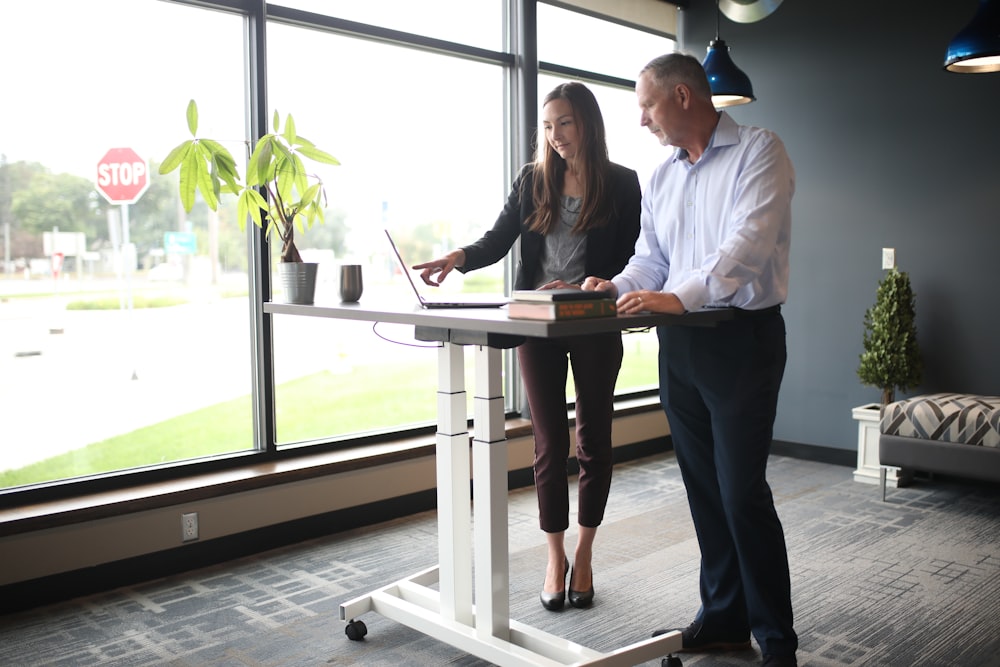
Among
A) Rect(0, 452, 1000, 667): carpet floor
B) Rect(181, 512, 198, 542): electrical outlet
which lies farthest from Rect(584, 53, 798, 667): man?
Rect(181, 512, 198, 542): electrical outlet

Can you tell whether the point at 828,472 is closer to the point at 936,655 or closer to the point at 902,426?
the point at 902,426

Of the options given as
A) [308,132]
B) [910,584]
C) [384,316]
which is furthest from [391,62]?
[910,584]

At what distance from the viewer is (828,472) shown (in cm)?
495

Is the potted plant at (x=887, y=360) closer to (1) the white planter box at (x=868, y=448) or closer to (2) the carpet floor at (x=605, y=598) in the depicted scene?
(1) the white planter box at (x=868, y=448)

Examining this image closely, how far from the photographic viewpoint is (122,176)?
11.1ft

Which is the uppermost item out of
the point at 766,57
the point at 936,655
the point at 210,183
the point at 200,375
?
the point at 766,57

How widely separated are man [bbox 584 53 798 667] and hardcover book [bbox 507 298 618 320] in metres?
0.32

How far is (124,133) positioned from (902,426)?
371 centimetres

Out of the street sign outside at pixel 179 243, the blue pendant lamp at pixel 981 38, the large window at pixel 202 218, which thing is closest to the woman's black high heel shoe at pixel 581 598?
the large window at pixel 202 218

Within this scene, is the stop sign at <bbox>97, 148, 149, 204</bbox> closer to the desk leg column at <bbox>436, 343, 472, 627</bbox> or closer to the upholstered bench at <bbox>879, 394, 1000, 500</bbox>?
the desk leg column at <bbox>436, 343, 472, 627</bbox>

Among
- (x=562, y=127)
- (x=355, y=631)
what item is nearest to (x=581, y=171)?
(x=562, y=127)

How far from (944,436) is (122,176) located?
3.76 m

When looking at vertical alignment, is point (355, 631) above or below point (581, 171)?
below

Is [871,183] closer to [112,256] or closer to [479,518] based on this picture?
[479,518]
